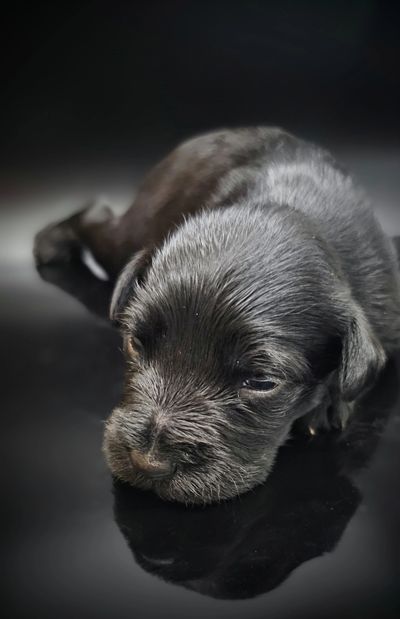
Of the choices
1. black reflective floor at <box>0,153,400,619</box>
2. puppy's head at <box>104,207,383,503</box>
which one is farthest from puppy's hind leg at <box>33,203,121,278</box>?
puppy's head at <box>104,207,383,503</box>

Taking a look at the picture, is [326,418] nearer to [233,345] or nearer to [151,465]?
[233,345]

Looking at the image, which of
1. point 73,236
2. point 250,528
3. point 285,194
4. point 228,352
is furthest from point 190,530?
point 73,236

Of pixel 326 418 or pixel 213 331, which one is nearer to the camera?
pixel 213 331

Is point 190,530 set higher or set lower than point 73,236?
lower

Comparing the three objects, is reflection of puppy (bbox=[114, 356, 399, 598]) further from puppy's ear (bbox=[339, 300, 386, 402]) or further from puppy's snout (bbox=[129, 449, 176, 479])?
puppy's ear (bbox=[339, 300, 386, 402])

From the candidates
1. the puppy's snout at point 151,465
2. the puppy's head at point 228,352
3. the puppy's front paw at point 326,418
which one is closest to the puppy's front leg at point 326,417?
the puppy's front paw at point 326,418

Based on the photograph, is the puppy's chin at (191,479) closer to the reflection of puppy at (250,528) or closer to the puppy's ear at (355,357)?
the reflection of puppy at (250,528)
